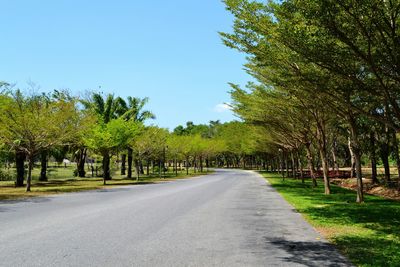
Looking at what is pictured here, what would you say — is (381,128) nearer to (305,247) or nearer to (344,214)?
(344,214)

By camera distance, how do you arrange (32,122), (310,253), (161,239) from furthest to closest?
1. (32,122)
2. (161,239)
3. (310,253)

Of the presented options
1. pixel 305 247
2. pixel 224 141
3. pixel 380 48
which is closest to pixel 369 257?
pixel 305 247

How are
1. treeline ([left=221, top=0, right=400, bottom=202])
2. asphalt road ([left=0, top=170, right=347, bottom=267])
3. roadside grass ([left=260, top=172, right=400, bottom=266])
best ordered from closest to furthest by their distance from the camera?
asphalt road ([left=0, top=170, right=347, bottom=267]) → roadside grass ([left=260, top=172, right=400, bottom=266]) → treeline ([left=221, top=0, right=400, bottom=202])

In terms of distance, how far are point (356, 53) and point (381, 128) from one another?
22.0 m

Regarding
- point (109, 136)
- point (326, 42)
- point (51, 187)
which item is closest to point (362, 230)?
point (326, 42)

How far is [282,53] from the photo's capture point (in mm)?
11969

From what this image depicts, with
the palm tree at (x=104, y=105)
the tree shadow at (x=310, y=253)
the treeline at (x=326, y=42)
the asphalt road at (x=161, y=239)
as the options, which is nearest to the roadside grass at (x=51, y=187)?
the palm tree at (x=104, y=105)

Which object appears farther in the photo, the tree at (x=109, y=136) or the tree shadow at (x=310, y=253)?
the tree at (x=109, y=136)

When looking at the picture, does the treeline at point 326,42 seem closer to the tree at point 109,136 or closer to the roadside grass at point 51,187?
the roadside grass at point 51,187

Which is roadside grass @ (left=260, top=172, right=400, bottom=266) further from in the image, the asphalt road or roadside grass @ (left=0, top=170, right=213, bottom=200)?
roadside grass @ (left=0, top=170, right=213, bottom=200)

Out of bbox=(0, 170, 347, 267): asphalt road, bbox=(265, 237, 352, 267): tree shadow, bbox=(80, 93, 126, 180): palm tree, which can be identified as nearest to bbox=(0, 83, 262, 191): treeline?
bbox=(80, 93, 126, 180): palm tree

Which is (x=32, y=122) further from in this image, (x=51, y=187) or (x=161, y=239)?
(x=161, y=239)

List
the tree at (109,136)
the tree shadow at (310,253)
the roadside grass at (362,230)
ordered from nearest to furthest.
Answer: the tree shadow at (310,253), the roadside grass at (362,230), the tree at (109,136)

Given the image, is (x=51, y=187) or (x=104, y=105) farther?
(x=104, y=105)
